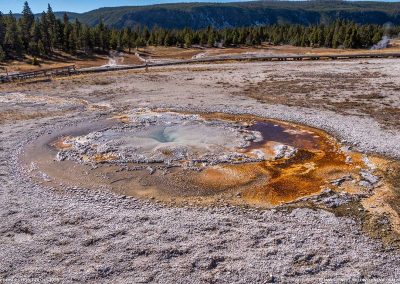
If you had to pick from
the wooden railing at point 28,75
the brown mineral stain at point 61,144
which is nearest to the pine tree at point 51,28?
the wooden railing at point 28,75

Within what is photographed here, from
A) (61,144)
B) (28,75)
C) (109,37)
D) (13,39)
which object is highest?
(109,37)

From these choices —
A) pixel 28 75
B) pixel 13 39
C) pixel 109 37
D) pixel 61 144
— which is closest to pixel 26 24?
pixel 13 39

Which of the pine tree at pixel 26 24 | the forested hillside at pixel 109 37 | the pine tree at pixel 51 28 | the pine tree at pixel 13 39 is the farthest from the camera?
the pine tree at pixel 51 28

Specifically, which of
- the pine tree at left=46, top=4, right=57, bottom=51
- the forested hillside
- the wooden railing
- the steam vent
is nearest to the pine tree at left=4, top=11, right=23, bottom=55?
the forested hillside

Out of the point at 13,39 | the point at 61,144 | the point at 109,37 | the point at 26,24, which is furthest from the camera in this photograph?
the point at 109,37

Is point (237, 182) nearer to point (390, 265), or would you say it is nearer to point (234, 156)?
point (234, 156)

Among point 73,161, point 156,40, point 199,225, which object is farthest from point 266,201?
point 156,40

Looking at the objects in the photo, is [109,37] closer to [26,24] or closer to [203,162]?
[26,24]

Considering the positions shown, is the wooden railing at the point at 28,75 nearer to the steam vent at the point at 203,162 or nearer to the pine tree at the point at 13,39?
the pine tree at the point at 13,39
